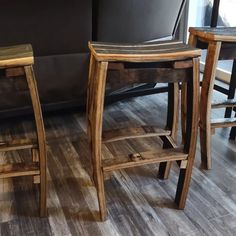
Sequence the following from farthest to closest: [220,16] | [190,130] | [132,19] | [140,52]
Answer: [220,16]
[132,19]
[190,130]
[140,52]

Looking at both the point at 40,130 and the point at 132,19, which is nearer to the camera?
the point at 40,130

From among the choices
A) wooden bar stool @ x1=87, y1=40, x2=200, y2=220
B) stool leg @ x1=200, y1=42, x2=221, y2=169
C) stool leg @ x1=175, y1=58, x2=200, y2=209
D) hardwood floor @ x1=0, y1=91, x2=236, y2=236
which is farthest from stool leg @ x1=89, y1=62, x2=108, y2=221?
stool leg @ x1=200, y1=42, x2=221, y2=169

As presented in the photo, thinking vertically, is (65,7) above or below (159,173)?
above

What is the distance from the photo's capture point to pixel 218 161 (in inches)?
70.7

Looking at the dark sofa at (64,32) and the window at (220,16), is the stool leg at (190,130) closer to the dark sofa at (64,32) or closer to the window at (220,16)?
the dark sofa at (64,32)

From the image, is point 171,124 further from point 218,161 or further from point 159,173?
point 218,161

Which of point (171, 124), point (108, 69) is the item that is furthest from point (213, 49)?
point (108, 69)

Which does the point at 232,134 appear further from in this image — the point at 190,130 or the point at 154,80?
the point at 154,80

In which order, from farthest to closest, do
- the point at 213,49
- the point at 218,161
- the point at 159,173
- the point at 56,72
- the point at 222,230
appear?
the point at 56,72 → the point at 218,161 → the point at 159,173 → the point at 213,49 → the point at 222,230

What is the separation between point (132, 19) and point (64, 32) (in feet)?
1.35

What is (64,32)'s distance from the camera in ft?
6.18

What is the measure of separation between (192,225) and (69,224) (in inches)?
19.5

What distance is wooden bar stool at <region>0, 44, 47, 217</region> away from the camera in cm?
112

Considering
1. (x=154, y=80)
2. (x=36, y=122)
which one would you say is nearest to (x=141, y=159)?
(x=154, y=80)
